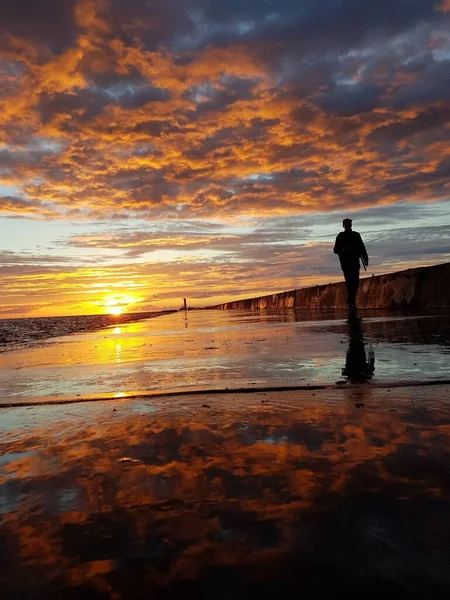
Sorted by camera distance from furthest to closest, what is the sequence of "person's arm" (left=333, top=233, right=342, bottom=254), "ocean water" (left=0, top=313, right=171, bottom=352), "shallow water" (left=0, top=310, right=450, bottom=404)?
1. "person's arm" (left=333, top=233, right=342, bottom=254)
2. "ocean water" (left=0, top=313, right=171, bottom=352)
3. "shallow water" (left=0, top=310, right=450, bottom=404)

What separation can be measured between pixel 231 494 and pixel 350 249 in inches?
391

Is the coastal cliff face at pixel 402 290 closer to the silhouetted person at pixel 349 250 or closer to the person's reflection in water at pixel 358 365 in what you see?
Result: the silhouetted person at pixel 349 250

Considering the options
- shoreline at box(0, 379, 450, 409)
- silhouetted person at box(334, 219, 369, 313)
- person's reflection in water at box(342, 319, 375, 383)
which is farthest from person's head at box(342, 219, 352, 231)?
shoreline at box(0, 379, 450, 409)

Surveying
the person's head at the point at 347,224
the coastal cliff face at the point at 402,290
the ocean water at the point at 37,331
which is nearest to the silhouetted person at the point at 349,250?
the person's head at the point at 347,224

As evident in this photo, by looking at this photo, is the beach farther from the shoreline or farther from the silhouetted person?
the silhouetted person

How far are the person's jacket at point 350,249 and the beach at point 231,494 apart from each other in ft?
28.0

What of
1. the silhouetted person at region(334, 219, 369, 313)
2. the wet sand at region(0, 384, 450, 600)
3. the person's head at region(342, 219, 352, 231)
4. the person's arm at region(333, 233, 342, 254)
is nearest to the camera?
the wet sand at region(0, 384, 450, 600)

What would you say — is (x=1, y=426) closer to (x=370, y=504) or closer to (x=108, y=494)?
(x=108, y=494)

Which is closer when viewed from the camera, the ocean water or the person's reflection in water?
the person's reflection in water

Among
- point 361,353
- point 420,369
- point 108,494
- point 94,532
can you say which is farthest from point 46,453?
point 361,353

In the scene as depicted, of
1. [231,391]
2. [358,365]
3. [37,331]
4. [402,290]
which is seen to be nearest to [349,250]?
[402,290]

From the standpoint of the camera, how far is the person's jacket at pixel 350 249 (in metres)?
10.4

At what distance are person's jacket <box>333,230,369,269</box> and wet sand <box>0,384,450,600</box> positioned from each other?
29.7 feet

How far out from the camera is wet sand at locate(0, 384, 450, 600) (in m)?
0.73
